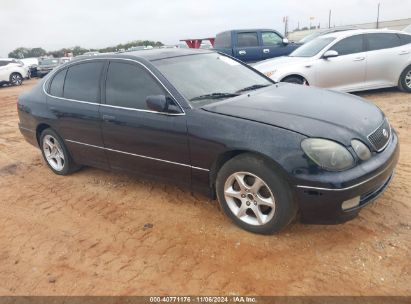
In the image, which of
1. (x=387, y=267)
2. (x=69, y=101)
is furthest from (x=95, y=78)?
(x=387, y=267)

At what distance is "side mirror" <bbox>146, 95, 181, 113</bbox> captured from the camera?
3.58 meters

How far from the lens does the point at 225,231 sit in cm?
350

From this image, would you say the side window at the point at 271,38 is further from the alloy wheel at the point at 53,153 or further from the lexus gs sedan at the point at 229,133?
the alloy wheel at the point at 53,153

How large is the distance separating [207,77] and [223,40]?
31.3 ft

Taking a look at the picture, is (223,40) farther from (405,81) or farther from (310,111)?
(310,111)

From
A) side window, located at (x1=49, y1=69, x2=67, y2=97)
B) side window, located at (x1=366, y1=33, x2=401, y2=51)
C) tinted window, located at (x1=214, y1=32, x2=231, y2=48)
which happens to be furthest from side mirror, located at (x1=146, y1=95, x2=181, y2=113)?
tinted window, located at (x1=214, y1=32, x2=231, y2=48)

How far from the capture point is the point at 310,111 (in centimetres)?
336

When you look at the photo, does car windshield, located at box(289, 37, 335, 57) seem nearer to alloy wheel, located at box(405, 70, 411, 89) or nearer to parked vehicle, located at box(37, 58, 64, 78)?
alloy wheel, located at box(405, 70, 411, 89)

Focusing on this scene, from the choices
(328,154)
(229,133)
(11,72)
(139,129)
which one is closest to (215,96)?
(229,133)

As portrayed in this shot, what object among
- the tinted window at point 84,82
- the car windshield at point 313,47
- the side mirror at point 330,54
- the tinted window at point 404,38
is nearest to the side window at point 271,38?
the car windshield at point 313,47

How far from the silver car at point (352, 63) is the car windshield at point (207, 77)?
3.82 meters

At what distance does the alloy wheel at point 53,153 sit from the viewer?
17.1ft

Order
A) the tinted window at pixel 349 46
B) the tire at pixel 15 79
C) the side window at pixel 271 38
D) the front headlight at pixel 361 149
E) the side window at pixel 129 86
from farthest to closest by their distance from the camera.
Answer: the tire at pixel 15 79 < the side window at pixel 271 38 < the tinted window at pixel 349 46 < the side window at pixel 129 86 < the front headlight at pixel 361 149

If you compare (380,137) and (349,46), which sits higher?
(349,46)
